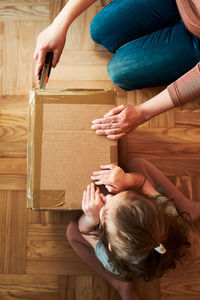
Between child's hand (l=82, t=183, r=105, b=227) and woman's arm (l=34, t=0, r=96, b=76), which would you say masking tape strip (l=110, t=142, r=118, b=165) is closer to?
child's hand (l=82, t=183, r=105, b=227)

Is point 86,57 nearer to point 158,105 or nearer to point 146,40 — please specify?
point 146,40

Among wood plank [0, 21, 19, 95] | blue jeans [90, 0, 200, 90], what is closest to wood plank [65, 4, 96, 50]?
blue jeans [90, 0, 200, 90]

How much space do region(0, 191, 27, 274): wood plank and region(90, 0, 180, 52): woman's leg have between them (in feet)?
2.38

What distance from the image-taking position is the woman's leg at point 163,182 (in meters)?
0.88

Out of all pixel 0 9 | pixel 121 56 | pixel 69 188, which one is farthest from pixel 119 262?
pixel 0 9

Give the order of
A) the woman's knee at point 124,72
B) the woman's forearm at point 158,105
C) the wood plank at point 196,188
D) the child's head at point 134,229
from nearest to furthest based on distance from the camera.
Result: the child's head at point 134,229
the woman's forearm at point 158,105
the woman's knee at point 124,72
the wood plank at point 196,188

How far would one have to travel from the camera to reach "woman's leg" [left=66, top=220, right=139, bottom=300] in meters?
0.86

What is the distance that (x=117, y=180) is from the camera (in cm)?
64

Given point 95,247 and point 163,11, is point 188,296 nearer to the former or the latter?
point 95,247

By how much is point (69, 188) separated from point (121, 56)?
55 centimetres

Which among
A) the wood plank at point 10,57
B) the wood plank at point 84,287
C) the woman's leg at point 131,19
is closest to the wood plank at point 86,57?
the woman's leg at point 131,19

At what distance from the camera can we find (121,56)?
0.87 meters

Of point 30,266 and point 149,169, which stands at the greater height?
point 149,169

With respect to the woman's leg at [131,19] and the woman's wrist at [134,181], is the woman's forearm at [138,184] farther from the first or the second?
the woman's leg at [131,19]
